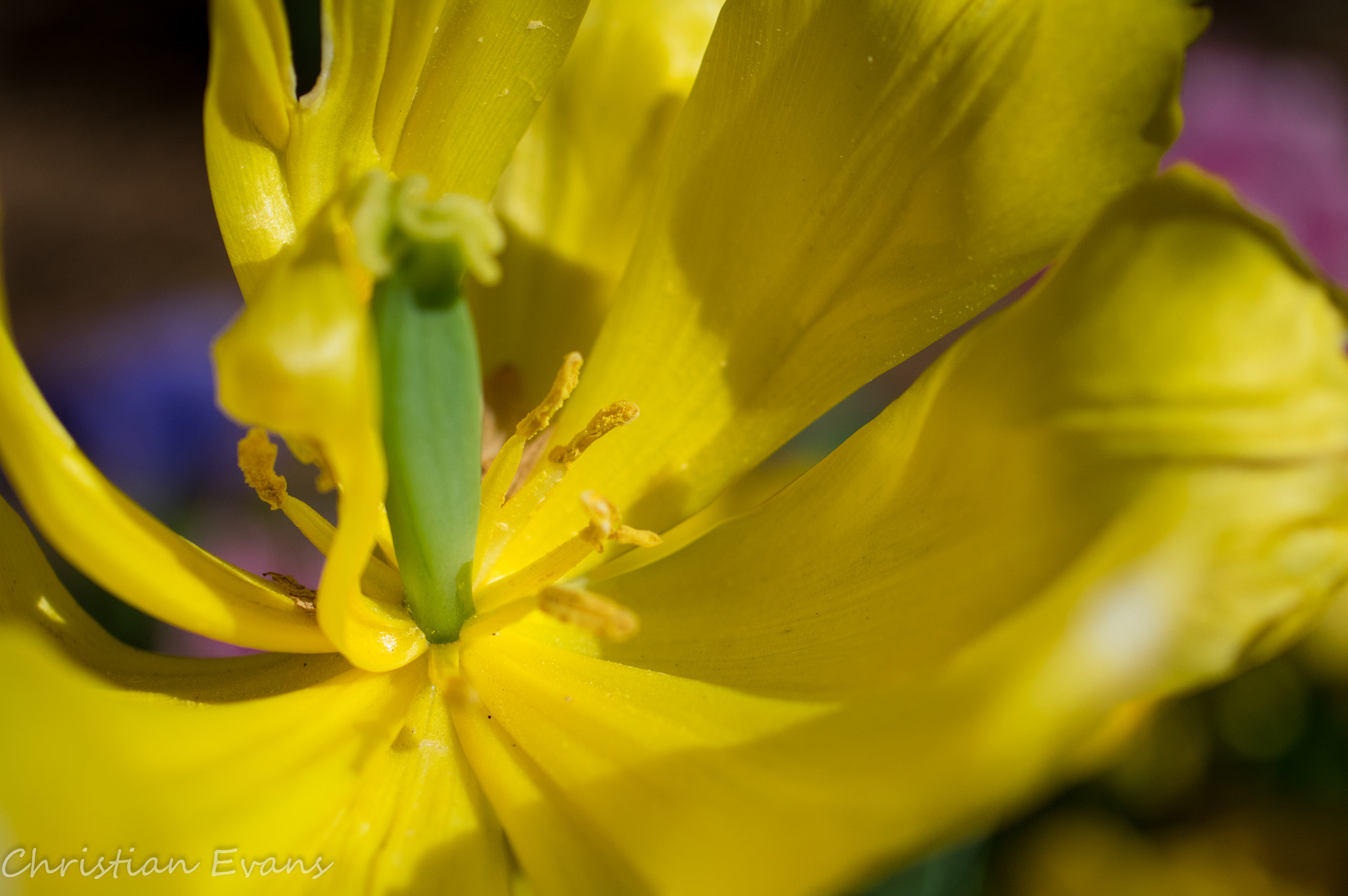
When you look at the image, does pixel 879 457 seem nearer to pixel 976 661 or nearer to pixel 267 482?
pixel 976 661

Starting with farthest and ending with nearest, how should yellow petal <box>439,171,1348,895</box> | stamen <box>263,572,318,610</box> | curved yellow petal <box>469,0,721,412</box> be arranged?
curved yellow petal <box>469,0,721,412</box>
stamen <box>263,572,318,610</box>
yellow petal <box>439,171,1348,895</box>

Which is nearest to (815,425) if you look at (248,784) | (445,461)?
(445,461)

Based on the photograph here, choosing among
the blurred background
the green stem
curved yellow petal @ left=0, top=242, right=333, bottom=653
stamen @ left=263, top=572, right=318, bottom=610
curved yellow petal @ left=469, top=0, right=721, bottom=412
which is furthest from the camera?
the blurred background

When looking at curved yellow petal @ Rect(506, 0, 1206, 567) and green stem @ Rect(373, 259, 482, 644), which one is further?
curved yellow petal @ Rect(506, 0, 1206, 567)

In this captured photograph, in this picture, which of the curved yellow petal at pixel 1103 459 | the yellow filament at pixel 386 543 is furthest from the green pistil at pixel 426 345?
the curved yellow petal at pixel 1103 459

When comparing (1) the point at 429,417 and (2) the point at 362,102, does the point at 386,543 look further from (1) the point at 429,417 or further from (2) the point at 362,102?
(2) the point at 362,102

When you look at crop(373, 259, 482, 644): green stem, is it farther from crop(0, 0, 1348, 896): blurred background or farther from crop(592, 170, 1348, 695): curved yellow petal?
crop(0, 0, 1348, 896): blurred background

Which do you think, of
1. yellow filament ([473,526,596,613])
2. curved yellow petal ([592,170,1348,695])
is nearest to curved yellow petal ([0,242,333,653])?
yellow filament ([473,526,596,613])
